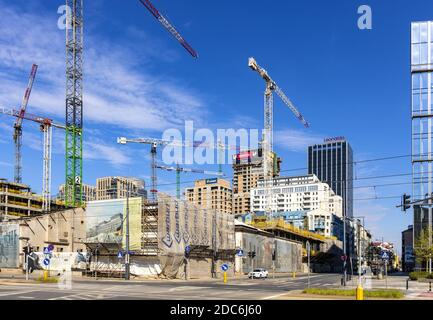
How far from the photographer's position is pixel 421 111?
8319 cm

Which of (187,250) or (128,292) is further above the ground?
(128,292)

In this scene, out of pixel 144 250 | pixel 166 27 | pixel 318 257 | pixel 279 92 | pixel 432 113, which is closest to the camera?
pixel 144 250

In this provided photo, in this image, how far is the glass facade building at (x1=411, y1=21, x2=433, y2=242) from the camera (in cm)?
8262

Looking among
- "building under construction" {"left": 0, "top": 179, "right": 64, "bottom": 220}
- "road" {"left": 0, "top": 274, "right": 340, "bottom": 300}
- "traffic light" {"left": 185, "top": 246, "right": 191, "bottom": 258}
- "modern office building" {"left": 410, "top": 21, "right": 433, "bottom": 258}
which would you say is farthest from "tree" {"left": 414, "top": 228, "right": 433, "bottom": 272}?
"building under construction" {"left": 0, "top": 179, "right": 64, "bottom": 220}

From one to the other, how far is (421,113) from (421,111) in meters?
0.35

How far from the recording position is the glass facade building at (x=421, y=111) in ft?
271

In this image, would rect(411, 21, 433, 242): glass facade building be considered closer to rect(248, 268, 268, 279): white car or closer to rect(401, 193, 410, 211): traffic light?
rect(248, 268, 268, 279): white car

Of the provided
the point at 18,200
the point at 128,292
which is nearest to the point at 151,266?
the point at 128,292

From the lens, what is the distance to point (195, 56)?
140 meters

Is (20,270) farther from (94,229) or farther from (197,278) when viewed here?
(197,278)

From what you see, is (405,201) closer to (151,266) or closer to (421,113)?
(151,266)

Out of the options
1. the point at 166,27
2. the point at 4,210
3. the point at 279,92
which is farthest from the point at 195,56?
the point at 4,210

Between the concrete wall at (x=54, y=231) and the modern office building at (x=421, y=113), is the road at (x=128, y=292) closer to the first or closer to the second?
the concrete wall at (x=54, y=231)

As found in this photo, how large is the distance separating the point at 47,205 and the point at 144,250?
324 feet
